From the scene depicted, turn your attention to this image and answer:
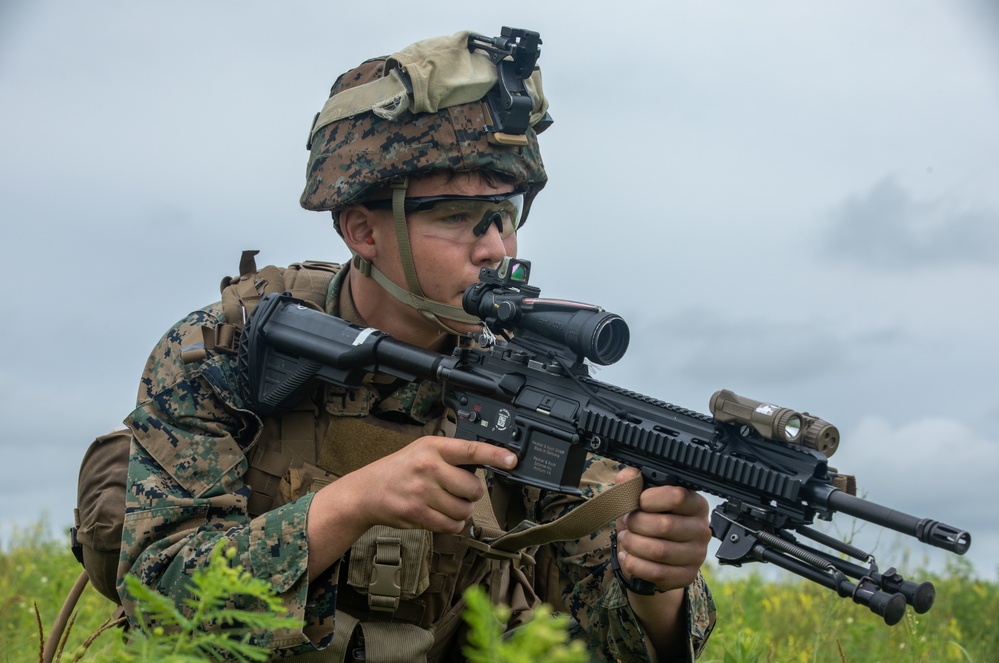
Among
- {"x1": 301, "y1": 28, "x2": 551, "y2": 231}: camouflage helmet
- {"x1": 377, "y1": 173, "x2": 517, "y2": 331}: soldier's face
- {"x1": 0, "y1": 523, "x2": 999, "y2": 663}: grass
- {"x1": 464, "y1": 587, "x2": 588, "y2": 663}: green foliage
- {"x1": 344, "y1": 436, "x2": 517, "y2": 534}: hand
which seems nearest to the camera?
{"x1": 464, "y1": 587, "x2": 588, "y2": 663}: green foliage

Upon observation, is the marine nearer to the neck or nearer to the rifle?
the neck

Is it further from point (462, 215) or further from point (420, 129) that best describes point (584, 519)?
point (420, 129)

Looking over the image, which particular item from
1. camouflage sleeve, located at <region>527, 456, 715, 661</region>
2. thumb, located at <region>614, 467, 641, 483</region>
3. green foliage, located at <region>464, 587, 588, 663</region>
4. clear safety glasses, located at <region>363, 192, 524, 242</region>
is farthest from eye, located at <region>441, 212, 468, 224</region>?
green foliage, located at <region>464, 587, 588, 663</region>

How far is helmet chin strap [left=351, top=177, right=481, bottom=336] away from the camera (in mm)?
4203

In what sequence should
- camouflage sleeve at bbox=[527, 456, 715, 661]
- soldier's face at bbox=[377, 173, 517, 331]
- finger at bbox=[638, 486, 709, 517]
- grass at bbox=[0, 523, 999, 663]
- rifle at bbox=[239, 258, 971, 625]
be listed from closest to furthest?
rifle at bbox=[239, 258, 971, 625] < finger at bbox=[638, 486, 709, 517] < camouflage sleeve at bbox=[527, 456, 715, 661] < soldier's face at bbox=[377, 173, 517, 331] < grass at bbox=[0, 523, 999, 663]

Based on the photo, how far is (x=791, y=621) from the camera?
246 inches

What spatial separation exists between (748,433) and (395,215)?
184 cm

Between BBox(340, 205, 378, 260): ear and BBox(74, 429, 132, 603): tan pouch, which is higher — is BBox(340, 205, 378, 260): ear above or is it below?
above

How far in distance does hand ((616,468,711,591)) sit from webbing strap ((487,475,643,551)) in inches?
1.8

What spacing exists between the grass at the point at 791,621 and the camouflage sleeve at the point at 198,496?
3.49 ft

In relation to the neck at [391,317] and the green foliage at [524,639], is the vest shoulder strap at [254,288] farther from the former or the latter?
the green foliage at [524,639]

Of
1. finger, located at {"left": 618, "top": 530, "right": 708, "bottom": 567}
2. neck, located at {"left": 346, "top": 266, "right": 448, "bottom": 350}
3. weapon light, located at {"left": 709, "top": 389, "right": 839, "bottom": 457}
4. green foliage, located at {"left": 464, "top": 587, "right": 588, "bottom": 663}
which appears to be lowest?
green foliage, located at {"left": 464, "top": 587, "right": 588, "bottom": 663}

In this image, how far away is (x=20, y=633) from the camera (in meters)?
5.55

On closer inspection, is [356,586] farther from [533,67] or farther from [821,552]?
[533,67]
